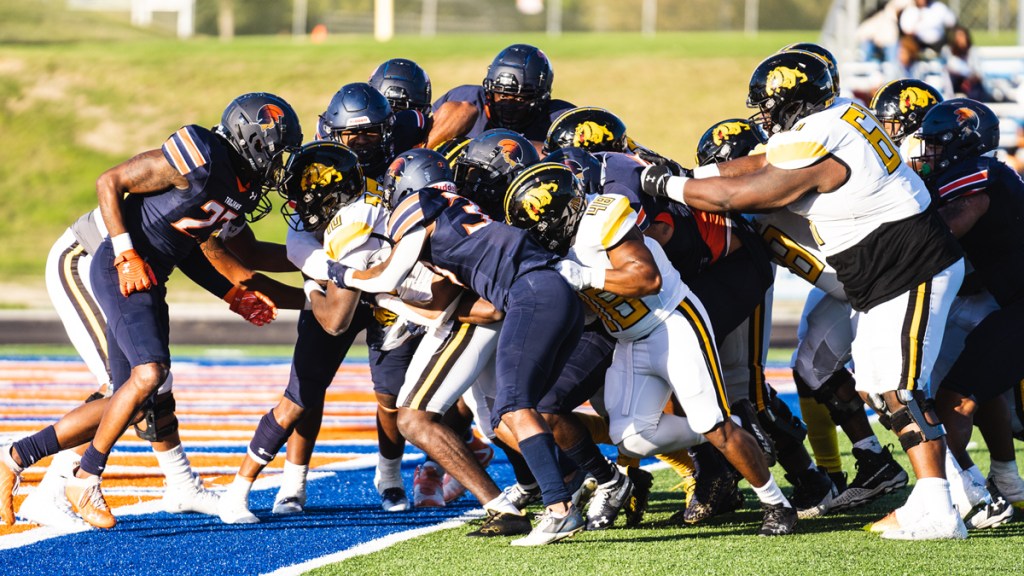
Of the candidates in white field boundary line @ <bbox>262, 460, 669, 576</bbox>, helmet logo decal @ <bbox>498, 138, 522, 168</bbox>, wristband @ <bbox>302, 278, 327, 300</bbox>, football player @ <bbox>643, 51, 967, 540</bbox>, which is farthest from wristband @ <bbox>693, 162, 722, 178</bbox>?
white field boundary line @ <bbox>262, 460, 669, 576</bbox>

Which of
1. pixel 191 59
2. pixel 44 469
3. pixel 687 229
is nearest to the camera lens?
pixel 687 229

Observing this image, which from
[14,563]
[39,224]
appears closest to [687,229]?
[14,563]

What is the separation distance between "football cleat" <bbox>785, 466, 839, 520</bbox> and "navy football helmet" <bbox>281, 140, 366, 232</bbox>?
2429 mm

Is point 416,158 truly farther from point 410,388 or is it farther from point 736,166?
point 736,166

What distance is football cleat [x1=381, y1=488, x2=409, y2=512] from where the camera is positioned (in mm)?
6043

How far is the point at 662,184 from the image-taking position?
543 cm

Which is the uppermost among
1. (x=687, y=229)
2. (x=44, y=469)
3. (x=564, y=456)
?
(x=687, y=229)

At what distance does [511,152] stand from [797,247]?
1388 millimetres

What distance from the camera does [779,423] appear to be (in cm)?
594

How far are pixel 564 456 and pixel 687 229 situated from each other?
1146 mm

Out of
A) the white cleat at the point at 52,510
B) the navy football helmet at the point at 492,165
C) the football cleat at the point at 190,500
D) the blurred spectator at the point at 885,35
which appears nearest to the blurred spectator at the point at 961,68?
the blurred spectator at the point at 885,35

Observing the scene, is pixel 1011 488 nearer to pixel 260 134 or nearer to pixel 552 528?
pixel 552 528

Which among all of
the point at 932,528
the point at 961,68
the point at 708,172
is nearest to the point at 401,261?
the point at 708,172

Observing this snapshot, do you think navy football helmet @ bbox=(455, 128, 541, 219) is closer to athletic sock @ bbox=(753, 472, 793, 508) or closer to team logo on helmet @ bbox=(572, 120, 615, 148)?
team logo on helmet @ bbox=(572, 120, 615, 148)
